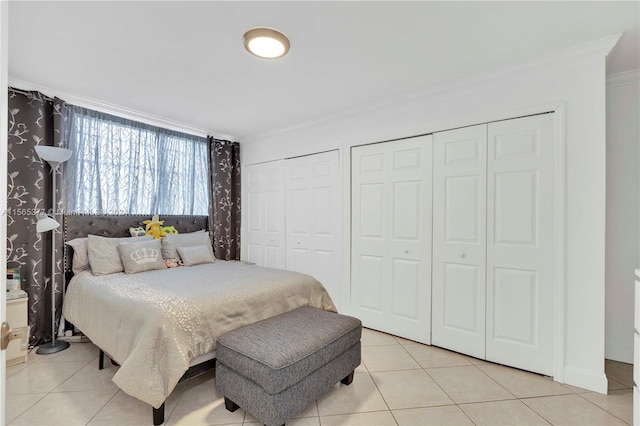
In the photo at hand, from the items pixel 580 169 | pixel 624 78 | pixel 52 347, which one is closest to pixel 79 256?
pixel 52 347

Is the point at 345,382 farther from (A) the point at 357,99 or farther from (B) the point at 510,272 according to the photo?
(A) the point at 357,99

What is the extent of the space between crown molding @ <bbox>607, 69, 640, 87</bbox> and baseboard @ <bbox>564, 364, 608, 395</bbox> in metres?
2.41

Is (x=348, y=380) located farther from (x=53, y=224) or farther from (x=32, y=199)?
(x=32, y=199)

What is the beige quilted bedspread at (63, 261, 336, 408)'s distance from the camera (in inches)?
68.9

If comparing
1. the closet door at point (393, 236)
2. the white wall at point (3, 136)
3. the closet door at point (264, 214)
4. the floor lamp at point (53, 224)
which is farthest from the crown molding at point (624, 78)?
the floor lamp at point (53, 224)

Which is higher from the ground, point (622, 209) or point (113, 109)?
point (113, 109)

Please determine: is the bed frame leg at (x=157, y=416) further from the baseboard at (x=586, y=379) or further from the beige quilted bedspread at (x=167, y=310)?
the baseboard at (x=586, y=379)

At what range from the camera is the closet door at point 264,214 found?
4.23m

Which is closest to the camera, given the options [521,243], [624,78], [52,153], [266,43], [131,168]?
[266,43]

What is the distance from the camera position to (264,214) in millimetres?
4449

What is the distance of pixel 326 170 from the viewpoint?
3736mm

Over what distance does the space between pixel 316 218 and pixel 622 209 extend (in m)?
2.98

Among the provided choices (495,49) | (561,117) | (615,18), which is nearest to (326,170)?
(495,49)

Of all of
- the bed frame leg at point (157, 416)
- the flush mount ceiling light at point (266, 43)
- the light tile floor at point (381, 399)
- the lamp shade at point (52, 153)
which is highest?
the flush mount ceiling light at point (266, 43)
